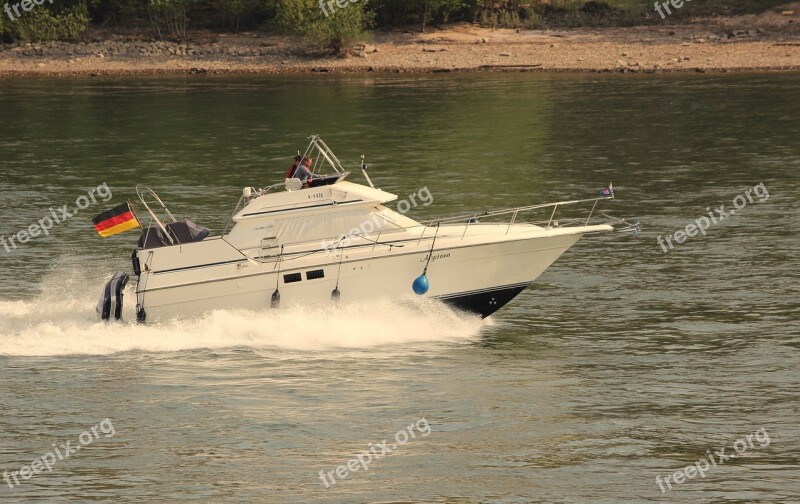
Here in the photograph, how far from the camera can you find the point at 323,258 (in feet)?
71.1

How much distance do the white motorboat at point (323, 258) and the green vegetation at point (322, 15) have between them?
170 feet

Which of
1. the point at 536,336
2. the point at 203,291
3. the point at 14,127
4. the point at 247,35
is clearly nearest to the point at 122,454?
the point at 203,291

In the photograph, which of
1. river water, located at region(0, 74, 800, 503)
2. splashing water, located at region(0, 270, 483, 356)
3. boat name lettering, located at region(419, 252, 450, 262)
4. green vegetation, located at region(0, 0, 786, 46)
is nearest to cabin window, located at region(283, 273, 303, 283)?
splashing water, located at region(0, 270, 483, 356)

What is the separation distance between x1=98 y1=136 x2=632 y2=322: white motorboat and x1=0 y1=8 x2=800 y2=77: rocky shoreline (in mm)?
46393

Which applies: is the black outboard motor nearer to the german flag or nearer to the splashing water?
the splashing water

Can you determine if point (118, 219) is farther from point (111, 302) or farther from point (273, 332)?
point (273, 332)

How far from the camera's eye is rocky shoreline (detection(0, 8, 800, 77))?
6744 centimetres

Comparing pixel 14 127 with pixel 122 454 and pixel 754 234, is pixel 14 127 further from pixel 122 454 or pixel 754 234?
pixel 122 454

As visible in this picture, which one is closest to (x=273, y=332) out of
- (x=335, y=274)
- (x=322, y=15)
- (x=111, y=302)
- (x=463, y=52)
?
(x=335, y=274)

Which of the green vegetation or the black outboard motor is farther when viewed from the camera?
the green vegetation

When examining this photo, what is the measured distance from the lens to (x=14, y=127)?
51.5 m

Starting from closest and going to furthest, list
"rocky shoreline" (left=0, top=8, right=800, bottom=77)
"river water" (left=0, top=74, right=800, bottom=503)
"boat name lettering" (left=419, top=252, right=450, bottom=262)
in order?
1. "river water" (left=0, top=74, right=800, bottom=503)
2. "boat name lettering" (left=419, top=252, right=450, bottom=262)
3. "rocky shoreline" (left=0, top=8, right=800, bottom=77)

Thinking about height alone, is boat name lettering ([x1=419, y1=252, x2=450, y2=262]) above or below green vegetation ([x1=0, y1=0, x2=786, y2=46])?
above

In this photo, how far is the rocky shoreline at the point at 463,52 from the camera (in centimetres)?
6744
